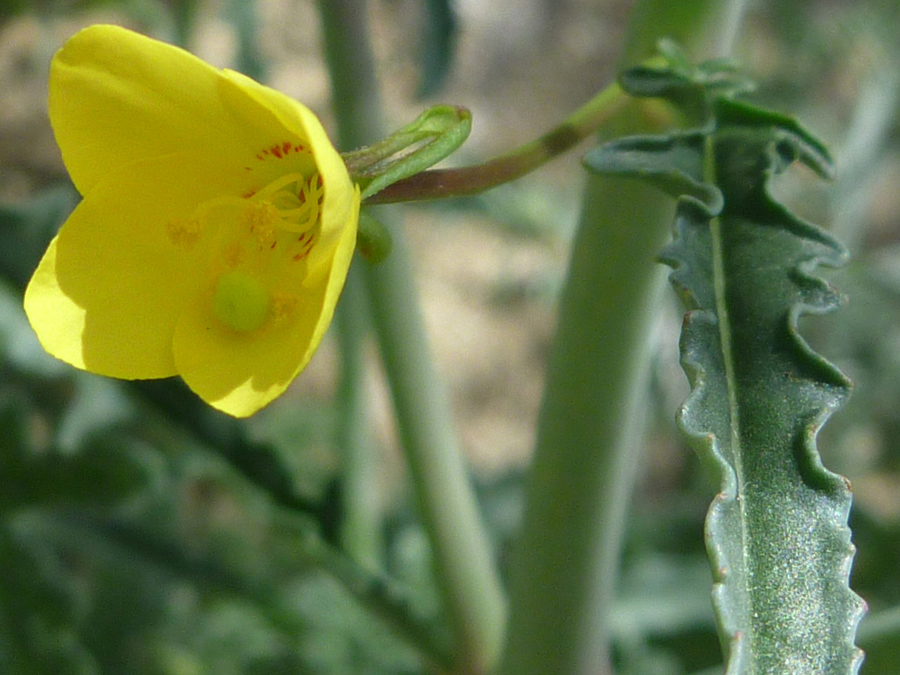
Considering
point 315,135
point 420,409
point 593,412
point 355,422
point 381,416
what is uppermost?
point 315,135

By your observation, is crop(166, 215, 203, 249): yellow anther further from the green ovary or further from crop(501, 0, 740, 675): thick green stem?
crop(501, 0, 740, 675): thick green stem

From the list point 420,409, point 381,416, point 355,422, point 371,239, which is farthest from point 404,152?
point 381,416

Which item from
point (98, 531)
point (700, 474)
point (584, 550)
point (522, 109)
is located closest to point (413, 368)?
point (584, 550)

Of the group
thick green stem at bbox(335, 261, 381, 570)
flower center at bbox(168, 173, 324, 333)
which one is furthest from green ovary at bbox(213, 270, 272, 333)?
thick green stem at bbox(335, 261, 381, 570)

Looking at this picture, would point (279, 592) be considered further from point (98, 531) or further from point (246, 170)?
point (246, 170)

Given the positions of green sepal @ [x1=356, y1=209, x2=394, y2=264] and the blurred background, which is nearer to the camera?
green sepal @ [x1=356, y1=209, x2=394, y2=264]

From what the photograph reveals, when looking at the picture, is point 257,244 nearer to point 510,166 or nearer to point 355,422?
point 510,166

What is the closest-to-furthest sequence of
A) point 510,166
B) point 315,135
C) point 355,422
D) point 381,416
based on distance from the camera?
point 315,135, point 510,166, point 355,422, point 381,416
